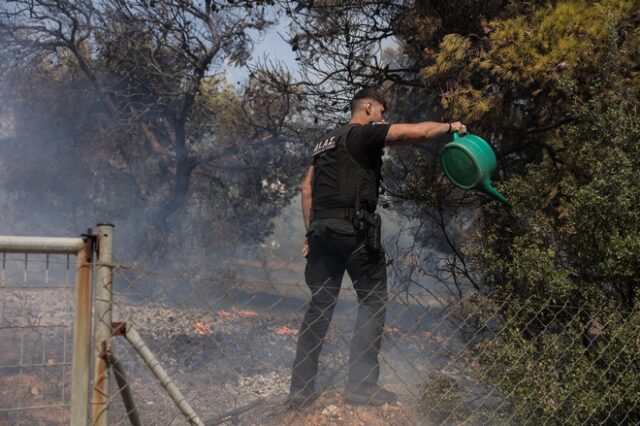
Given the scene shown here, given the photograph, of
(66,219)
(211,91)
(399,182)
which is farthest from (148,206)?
(399,182)

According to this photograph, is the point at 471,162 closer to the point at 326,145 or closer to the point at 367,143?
the point at 367,143

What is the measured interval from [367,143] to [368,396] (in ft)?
4.87

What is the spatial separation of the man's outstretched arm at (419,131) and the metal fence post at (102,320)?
77.0 inches

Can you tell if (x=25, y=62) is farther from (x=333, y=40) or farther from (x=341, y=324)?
(x=341, y=324)

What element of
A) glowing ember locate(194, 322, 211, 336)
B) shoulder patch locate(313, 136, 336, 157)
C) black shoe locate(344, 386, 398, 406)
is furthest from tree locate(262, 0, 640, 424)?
glowing ember locate(194, 322, 211, 336)

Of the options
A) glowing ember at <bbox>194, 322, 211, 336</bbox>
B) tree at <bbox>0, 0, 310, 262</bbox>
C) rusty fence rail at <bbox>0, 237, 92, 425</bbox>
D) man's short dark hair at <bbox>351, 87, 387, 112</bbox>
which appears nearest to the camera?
rusty fence rail at <bbox>0, 237, 92, 425</bbox>

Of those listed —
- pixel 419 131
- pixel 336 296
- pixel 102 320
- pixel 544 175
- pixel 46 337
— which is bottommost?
pixel 46 337

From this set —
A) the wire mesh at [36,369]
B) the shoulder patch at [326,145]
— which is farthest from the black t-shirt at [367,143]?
the wire mesh at [36,369]

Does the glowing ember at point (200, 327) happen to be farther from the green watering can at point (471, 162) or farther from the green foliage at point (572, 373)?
the green foliage at point (572, 373)

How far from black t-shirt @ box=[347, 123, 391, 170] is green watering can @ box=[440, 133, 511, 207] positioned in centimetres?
38

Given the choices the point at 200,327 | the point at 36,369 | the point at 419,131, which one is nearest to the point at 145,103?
the point at 200,327

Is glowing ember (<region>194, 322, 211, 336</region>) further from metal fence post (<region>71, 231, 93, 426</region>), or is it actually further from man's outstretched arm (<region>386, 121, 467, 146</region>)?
metal fence post (<region>71, 231, 93, 426</region>)

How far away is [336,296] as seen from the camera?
3.54 m

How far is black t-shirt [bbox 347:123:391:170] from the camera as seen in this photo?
3.67 metres
